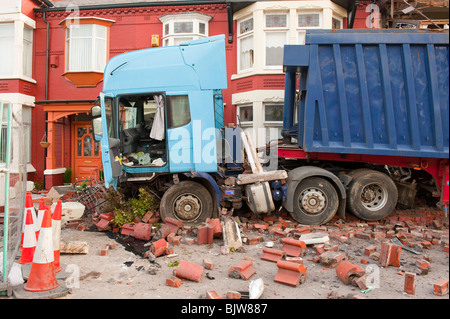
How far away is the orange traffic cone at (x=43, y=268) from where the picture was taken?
366 centimetres

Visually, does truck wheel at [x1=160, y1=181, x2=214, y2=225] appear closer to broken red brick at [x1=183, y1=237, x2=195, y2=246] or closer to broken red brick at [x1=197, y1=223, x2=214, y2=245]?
broken red brick at [x1=183, y1=237, x2=195, y2=246]

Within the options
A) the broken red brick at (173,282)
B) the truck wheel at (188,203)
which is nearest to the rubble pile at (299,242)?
the broken red brick at (173,282)

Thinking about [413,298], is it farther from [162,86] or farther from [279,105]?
[279,105]

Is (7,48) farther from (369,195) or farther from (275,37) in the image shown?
(369,195)

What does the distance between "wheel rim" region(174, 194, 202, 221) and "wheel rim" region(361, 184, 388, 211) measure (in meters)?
3.34

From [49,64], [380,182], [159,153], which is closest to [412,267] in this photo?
[380,182]

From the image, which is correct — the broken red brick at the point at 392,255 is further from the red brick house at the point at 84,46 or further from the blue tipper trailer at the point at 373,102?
the red brick house at the point at 84,46

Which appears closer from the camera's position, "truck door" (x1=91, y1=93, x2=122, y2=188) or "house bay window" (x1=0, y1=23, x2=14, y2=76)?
"truck door" (x1=91, y1=93, x2=122, y2=188)

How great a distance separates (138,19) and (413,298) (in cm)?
1200

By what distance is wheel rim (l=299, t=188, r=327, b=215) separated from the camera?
645 cm

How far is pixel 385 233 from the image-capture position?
19.6ft

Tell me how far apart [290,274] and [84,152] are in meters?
10.9

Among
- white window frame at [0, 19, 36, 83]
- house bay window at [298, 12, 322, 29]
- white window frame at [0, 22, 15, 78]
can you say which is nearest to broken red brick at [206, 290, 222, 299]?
house bay window at [298, 12, 322, 29]

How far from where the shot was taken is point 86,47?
12.1 m
